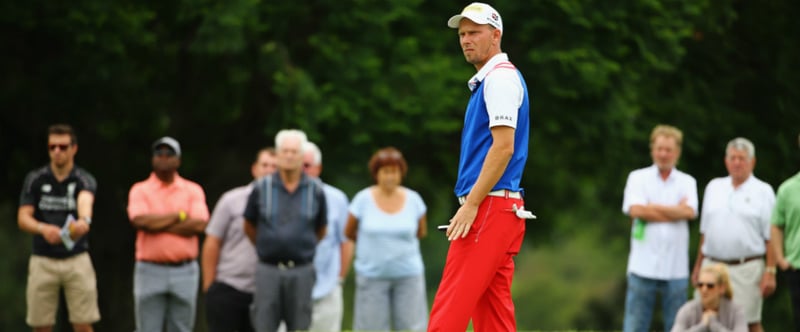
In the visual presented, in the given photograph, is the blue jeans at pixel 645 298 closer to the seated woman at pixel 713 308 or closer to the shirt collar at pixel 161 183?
the seated woman at pixel 713 308

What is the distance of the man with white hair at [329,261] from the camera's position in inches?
502

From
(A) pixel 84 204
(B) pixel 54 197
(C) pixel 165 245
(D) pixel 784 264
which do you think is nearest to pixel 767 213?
(D) pixel 784 264

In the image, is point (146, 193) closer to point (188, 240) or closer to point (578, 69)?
point (188, 240)

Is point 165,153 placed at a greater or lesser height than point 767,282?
greater

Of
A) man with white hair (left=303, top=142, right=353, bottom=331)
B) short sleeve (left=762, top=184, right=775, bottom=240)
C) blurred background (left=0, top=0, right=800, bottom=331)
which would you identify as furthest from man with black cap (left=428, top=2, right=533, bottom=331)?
blurred background (left=0, top=0, right=800, bottom=331)

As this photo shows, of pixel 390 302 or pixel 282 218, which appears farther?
pixel 390 302

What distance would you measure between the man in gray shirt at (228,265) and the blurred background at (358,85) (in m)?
5.36

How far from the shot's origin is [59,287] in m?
11.4

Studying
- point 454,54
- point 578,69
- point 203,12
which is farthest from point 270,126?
point 578,69

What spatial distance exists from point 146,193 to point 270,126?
241 inches

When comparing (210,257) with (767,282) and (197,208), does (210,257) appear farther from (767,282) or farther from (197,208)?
(767,282)

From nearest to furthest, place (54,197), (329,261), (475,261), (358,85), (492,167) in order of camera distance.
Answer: (492,167) < (475,261) < (54,197) < (329,261) < (358,85)

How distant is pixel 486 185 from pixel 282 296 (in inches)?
195

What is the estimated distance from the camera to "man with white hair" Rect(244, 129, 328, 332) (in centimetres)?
1102
